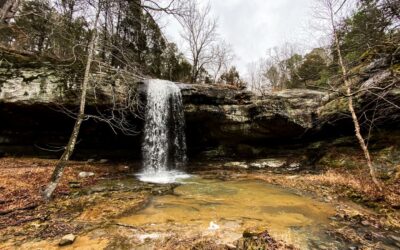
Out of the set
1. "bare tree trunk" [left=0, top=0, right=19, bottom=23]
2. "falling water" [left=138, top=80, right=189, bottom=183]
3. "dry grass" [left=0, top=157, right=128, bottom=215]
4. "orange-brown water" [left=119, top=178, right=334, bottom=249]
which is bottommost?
"orange-brown water" [left=119, top=178, right=334, bottom=249]

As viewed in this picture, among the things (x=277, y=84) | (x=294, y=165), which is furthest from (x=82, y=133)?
(x=277, y=84)

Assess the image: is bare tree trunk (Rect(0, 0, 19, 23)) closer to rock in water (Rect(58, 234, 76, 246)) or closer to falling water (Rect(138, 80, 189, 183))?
rock in water (Rect(58, 234, 76, 246))

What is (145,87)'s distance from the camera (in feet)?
38.3

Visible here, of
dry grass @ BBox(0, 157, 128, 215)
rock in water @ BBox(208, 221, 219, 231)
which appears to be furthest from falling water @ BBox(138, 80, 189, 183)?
rock in water @ BBox(208, 221, 219, 231)

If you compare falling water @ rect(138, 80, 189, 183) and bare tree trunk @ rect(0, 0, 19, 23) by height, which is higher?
bare tree trunk @ rect(0, 0, 19, 23)

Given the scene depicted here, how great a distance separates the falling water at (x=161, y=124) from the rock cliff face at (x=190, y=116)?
0.61 m

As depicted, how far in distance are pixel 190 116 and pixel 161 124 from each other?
1.65 m

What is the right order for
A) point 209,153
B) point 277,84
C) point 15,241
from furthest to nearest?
point 277,84 < point 209,153 < point 15,241

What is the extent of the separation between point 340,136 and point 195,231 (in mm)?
10707

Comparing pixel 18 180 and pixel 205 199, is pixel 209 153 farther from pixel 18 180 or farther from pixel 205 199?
pixel 18 180

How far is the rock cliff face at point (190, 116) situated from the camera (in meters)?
9.58

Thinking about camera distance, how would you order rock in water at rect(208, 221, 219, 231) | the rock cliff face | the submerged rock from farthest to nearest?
the submerged rock < the rock cliff face < rock in water at rect(208, 221, 219, 231)

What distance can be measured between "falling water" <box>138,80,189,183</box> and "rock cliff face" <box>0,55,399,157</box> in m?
0.61

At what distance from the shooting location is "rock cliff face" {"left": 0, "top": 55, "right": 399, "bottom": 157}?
377 inches
